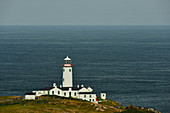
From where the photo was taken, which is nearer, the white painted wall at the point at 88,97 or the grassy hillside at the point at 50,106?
the grassy hillside at the point at 50,106

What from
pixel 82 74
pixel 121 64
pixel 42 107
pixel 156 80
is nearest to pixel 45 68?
pixel 82 74

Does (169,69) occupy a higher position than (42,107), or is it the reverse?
(169,69)

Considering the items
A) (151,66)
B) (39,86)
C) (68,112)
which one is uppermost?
(151,66)

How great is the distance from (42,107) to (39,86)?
136ft

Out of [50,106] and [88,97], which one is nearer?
[50,106]

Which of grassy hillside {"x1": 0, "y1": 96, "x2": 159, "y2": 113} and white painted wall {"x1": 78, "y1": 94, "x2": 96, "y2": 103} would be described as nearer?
grassy hillside {"x1": 0, "y1": 96, "x2": 159, "y2": 113}

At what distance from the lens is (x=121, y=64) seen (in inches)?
6142

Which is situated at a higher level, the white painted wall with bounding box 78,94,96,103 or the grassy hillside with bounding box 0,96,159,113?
the white painted wall with bounding box 78,94,96,103

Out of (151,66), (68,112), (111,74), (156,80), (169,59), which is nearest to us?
(68,112)

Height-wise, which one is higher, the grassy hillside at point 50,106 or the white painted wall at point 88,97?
the white painted wall at point 88,97

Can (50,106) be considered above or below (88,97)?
below

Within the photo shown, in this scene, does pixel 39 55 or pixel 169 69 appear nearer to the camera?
pixel 169 69

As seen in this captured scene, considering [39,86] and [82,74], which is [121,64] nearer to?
[82,74]

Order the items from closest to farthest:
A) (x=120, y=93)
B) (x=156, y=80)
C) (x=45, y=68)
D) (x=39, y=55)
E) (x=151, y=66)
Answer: (x=120, y=93) < (x=156, y=80) < (x=45, y=68) < (x=151, y=66) < (x=39, y=55)
